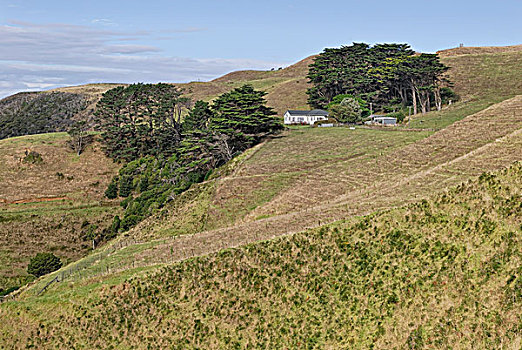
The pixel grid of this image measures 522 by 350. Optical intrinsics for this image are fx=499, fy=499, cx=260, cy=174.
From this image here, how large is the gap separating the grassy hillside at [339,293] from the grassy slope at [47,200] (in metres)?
24.3

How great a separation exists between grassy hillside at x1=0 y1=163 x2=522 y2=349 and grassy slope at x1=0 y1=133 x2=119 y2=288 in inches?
957

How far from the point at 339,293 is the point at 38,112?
137 m

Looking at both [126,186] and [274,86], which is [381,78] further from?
[126,186]

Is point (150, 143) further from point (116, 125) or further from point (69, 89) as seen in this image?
point (69, 89)

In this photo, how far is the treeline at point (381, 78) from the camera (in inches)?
4016

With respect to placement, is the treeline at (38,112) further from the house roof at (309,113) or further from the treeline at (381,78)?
the treeline at (381,78)

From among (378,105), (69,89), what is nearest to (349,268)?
(378,105)

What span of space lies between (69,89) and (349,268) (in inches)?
6136

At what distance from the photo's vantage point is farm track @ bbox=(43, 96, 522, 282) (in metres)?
37.4

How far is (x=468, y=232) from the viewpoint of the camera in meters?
29.7

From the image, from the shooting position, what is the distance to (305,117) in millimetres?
102062

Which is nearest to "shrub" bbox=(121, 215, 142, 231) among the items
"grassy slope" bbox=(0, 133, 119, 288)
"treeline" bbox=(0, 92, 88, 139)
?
"grassy slope" bbox=(0, 133, 119, 288)

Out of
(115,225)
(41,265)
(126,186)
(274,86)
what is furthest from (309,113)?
(41,265)

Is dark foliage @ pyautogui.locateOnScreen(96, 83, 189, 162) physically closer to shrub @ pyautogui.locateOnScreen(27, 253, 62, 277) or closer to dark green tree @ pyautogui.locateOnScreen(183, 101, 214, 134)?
dark green tree @ pyautogui.locateOnScreen(183, 101, 214, 134)
